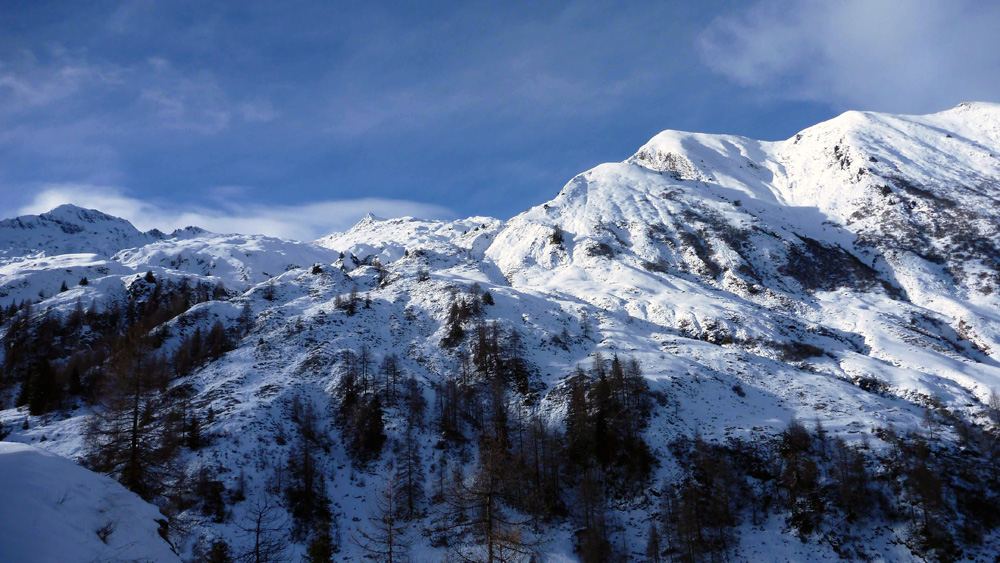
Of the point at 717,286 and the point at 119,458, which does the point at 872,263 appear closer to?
the point at 717,286

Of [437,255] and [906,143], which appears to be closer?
[437,255]

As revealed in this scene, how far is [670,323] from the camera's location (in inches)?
3807

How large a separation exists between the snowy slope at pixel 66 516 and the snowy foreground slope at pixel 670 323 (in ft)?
35.3

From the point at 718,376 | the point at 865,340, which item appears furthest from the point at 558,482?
the point at 865,340

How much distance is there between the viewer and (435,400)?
71.1 m

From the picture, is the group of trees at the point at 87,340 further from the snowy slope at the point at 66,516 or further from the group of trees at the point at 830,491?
the group of trees at the point at 830,491

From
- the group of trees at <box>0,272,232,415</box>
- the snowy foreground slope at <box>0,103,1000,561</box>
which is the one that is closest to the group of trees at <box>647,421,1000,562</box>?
the snowy foreground slope at <box>0,103,1000,561</box>

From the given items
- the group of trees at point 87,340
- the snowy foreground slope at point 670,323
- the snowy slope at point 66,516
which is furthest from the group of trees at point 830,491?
the group of trees at point 87,340

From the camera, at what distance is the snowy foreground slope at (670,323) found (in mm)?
51375

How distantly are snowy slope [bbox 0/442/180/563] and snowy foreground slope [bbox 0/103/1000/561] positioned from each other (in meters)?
10.8

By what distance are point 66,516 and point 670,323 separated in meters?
96.6

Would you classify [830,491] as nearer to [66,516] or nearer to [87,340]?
[66,516]

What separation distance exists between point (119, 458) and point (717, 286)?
12272 centimetres

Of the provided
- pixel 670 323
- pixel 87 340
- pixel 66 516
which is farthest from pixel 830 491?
pixel 87 340
